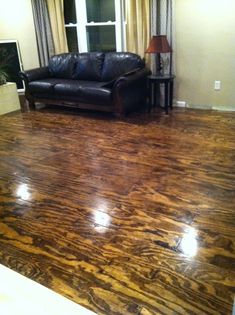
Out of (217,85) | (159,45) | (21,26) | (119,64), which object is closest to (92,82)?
(119,64)

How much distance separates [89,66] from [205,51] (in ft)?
6.20

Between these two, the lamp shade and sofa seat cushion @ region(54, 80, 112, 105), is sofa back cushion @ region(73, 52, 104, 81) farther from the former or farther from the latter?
the lamp shade

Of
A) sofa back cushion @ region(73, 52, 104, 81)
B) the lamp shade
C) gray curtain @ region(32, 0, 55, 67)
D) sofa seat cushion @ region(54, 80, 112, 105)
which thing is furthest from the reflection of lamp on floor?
gray curtain @ region(32, 0, 55, 67)

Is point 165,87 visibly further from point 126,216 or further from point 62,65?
point 126,216

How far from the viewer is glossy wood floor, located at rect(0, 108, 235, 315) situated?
1.56 meters

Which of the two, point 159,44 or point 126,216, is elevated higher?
point 159,44

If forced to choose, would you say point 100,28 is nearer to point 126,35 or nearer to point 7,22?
point 126,35

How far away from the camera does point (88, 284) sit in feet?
5.24

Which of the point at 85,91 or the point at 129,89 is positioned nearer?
the point at 129,89

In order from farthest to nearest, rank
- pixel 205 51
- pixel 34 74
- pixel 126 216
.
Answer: pixel 34 74 < pixel 205 51 < pixel 126 216

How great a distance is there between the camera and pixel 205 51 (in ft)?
14.2

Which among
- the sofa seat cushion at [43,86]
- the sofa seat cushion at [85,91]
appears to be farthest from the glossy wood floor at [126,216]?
the sofa seat cushion at [43,86]

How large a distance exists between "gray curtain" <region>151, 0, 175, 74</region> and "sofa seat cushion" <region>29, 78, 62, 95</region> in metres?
1.82

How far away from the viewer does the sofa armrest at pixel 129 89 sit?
4.05m
